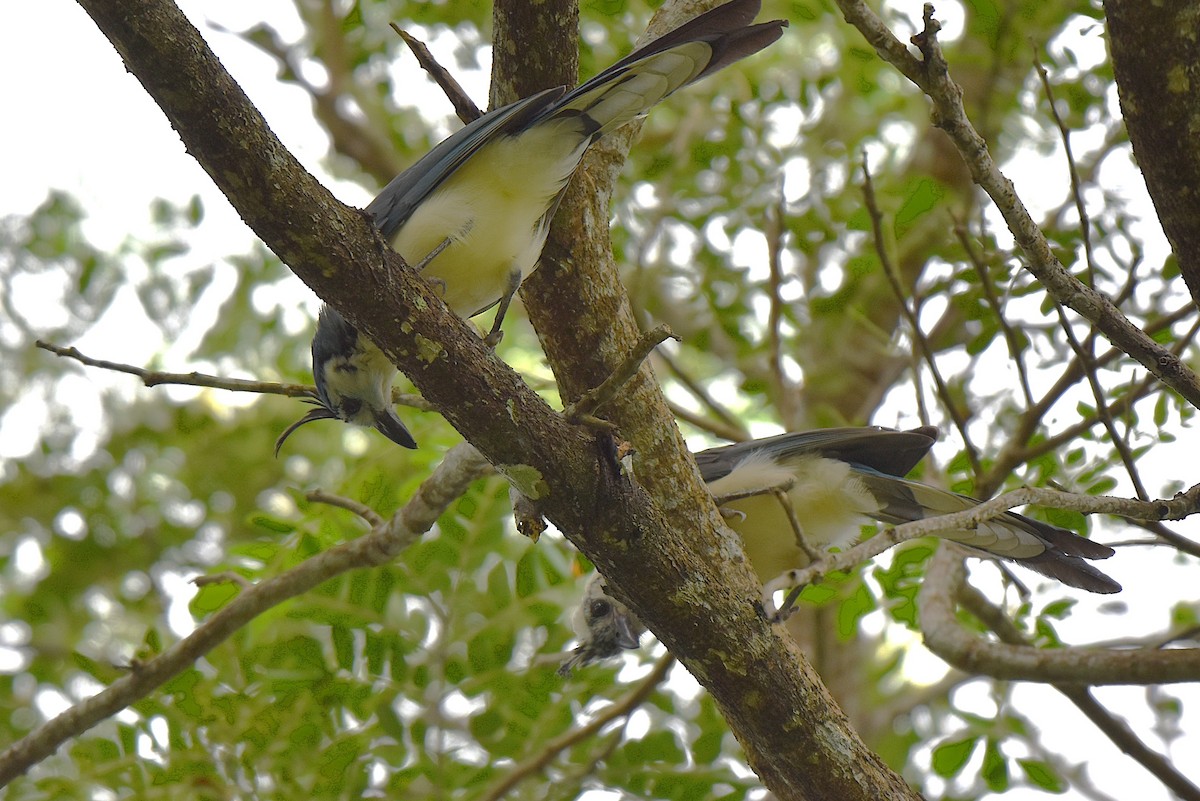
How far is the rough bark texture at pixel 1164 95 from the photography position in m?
2.11

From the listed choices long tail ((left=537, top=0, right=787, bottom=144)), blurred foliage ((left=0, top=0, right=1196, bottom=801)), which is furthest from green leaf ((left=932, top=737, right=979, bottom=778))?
long tail ((left=537, top=0, right=787, bottom=144))

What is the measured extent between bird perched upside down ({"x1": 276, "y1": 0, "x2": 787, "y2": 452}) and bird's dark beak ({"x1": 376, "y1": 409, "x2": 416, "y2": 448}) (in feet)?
0.36

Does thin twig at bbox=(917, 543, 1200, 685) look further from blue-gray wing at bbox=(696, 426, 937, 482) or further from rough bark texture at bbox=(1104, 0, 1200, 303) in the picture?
rough bark texture at bbox=(1104, 0, 1200, 303)

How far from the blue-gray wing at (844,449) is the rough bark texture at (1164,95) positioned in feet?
5.25

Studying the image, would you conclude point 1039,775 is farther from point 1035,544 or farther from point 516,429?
point 516,429

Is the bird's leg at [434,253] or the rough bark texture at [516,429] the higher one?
the bird's leg at [434,253]

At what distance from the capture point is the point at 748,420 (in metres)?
6.82

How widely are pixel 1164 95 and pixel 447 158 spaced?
1813 millimetres

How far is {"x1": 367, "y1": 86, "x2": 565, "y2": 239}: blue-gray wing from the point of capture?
2.97m

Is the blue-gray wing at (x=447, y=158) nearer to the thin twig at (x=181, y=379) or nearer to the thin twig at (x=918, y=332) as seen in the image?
the thin twig at (x=181, y=379)

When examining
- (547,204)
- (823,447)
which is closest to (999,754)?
(823,447)

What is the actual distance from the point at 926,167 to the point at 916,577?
318cm

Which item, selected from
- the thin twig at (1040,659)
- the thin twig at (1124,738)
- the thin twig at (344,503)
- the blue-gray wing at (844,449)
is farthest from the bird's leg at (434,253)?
the thin twig at (1124,738)

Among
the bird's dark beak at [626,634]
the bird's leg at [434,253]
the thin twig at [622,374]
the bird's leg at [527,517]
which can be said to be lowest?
the bird's leg at [527,517]
